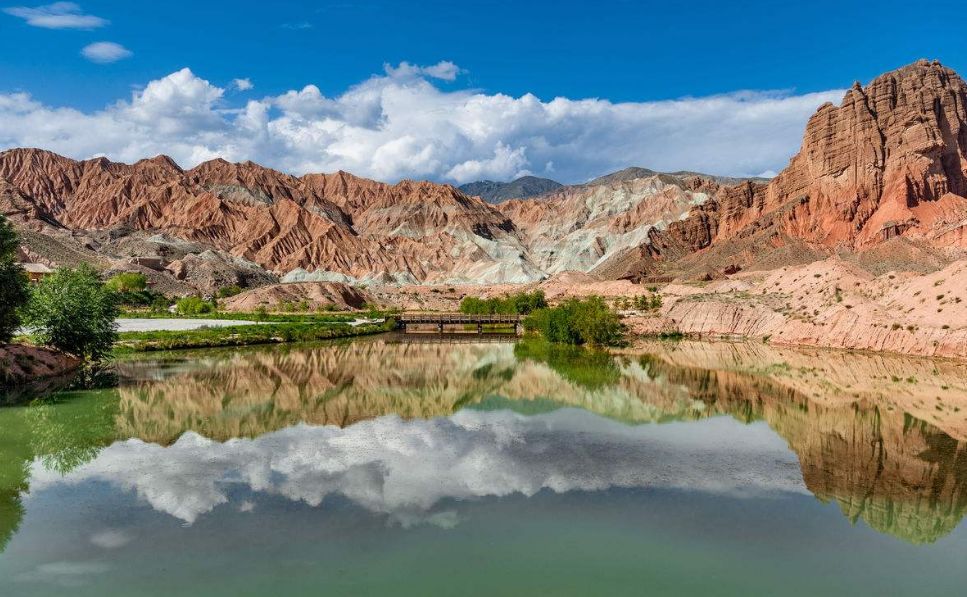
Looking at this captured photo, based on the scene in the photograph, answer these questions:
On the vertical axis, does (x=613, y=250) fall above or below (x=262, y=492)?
above

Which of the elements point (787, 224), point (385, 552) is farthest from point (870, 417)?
point (787, 224)

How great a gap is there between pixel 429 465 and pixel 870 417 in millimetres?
16952

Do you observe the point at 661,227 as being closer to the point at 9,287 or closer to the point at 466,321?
the point at 466,321

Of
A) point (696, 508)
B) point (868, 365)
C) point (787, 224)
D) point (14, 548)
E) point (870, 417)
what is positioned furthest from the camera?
point (787, 224)

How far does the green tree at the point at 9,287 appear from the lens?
30641 millimetres

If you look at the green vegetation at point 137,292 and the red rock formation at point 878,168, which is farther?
the red rock formation at point 878,168

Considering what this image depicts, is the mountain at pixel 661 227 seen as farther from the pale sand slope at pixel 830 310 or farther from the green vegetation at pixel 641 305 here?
the green vegetation at pixel 641 305

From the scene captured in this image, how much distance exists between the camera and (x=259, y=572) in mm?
11859

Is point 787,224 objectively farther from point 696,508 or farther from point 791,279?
point 696,508

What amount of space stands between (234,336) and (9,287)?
87.0ft

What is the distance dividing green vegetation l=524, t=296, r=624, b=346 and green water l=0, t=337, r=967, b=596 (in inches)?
1007

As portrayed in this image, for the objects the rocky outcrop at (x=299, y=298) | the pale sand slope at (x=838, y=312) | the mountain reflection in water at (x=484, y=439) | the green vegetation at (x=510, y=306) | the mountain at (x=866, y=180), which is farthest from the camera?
the mountain at (x=866, y=180)

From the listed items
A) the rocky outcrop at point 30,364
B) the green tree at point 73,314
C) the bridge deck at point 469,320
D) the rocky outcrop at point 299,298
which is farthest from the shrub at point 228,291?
the rocky outcrop at point 30,364

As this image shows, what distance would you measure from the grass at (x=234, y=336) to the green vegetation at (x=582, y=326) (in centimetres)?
2042
